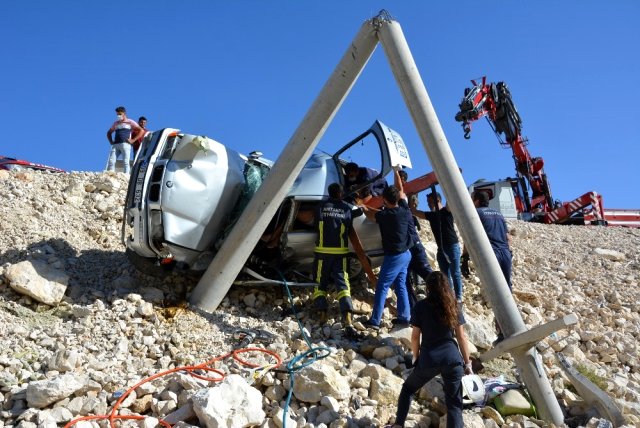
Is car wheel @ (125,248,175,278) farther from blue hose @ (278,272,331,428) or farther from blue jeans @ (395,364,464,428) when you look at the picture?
blue jeans @ (395,364,464,428)

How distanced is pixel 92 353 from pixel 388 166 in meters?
3.54

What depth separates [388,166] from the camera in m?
6.13

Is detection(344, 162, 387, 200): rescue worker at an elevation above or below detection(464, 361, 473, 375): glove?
above

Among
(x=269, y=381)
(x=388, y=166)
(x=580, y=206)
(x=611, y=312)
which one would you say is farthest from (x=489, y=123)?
(x=269, y=381)

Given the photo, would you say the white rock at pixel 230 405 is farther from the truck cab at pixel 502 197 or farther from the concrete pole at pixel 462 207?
the truck cab at pixel 502 197

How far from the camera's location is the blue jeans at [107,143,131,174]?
9.99 metres

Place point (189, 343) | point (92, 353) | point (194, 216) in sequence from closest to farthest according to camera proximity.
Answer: point (92, 353) → point (189, 343) → point (194, 216)

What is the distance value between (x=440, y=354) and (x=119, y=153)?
7.98 meters

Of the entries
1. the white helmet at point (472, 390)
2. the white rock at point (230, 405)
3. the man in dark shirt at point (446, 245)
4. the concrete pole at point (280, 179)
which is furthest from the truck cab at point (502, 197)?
the white rock at point (230, 405)

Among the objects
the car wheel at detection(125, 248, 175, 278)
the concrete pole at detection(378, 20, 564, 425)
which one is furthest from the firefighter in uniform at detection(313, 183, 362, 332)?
the car wheel at detection(125, 248, 175, 278)

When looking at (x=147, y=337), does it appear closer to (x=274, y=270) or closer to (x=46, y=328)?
(x=46, y=328)

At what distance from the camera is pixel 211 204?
238 inches

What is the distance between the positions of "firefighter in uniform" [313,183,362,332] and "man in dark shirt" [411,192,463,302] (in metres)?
1.24

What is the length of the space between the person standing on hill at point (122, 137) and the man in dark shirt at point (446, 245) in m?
5.85
